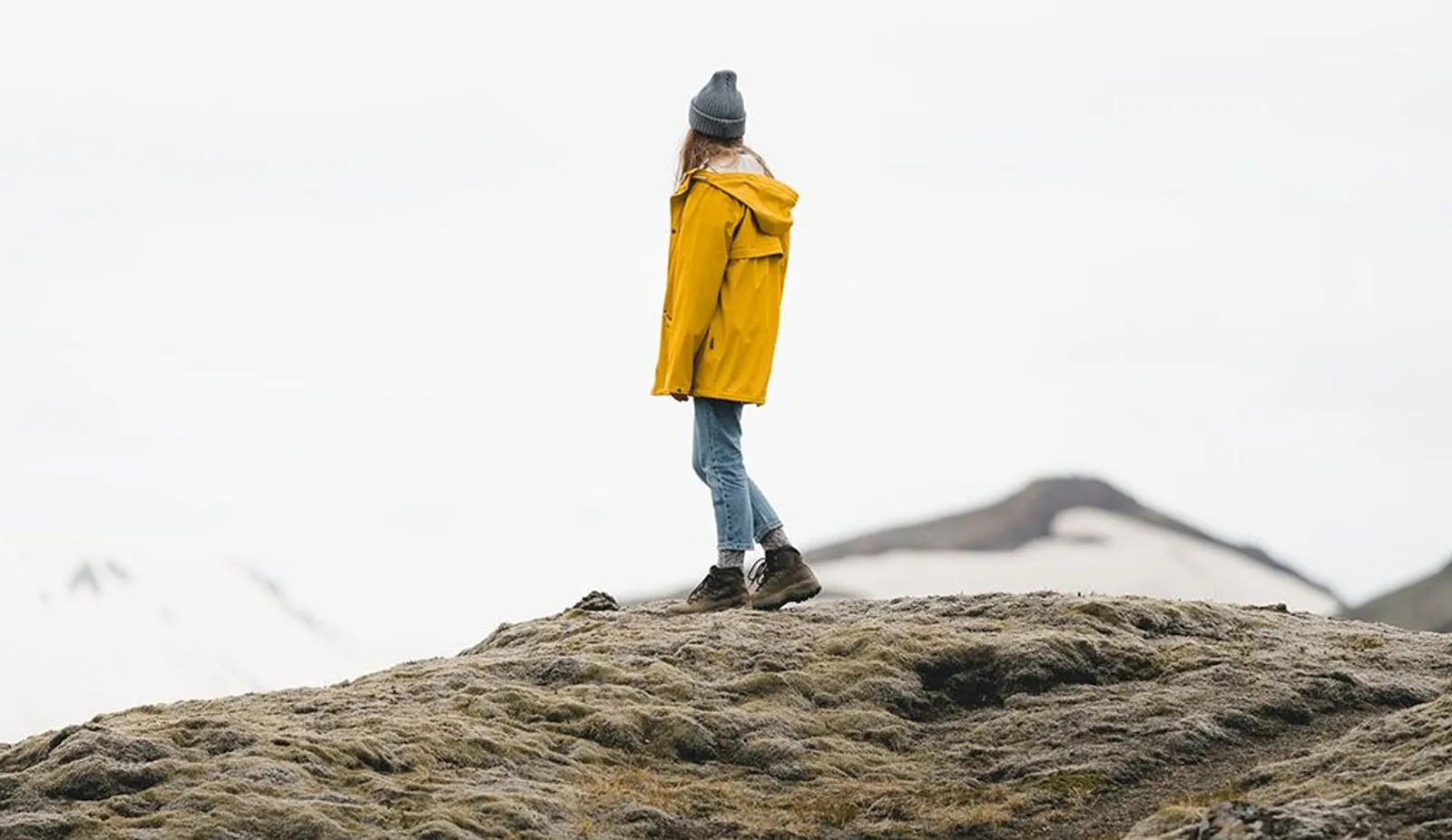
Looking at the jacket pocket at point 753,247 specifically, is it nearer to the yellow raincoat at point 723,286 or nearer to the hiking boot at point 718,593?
the yellow raincoat at point 723,286

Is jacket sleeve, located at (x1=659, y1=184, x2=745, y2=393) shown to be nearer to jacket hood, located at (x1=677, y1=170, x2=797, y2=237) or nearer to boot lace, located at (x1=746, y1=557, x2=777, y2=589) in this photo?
jacket hood, located at (x1=677, y1=170, x2=797, y2=237)

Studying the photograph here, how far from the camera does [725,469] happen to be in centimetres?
1759

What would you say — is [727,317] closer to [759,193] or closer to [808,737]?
[759,193]

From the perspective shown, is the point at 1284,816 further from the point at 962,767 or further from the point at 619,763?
the point at 619,763

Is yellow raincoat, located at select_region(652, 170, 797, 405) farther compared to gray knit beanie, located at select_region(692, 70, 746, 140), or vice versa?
gray knit beanie, located at select_region(692, 70, 746, 140)

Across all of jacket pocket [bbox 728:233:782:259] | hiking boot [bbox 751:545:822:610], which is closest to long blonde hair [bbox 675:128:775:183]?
jacket pocket [bbox 728:233:782:259]

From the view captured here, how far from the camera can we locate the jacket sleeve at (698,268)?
677 inches

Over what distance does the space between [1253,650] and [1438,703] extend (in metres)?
2.71

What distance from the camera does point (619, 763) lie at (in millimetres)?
14086

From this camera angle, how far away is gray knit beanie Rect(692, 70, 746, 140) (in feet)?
57.7

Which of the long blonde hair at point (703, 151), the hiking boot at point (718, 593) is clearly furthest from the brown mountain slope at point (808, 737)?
the long blonde hair at point (703, 151)

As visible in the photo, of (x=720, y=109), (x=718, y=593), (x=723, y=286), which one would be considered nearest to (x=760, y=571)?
(x=718, y=593)

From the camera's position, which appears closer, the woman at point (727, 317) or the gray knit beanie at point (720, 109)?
the woman at point (727, 317)

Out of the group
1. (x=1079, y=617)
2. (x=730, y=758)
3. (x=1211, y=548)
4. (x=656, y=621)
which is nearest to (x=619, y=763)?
(x=730, y=758)
